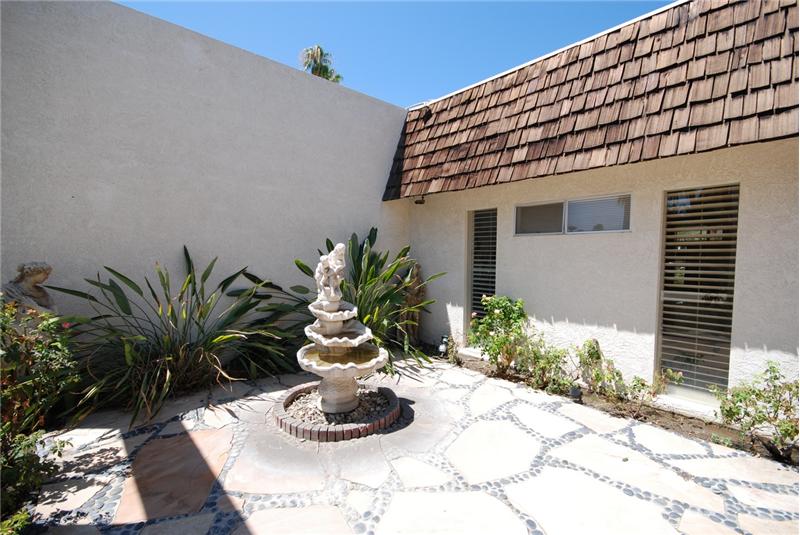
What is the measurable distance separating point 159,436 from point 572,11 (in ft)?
23.6

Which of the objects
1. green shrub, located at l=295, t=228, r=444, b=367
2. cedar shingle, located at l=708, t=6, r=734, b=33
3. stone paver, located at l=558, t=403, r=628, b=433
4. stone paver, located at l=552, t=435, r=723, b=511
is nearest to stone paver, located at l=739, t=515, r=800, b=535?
stone paver, located at l=552, t=435, r=723, b=511

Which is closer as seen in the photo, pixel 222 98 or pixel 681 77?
pixel 681 77

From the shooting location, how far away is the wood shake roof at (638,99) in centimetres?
325

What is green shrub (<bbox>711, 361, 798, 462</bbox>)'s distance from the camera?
310cm

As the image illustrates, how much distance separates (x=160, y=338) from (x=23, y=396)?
5.68 feet

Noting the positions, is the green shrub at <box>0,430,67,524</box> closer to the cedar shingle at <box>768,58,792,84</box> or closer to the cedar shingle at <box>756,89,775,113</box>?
the cedar shingle at <box>756,89,775,113</box>

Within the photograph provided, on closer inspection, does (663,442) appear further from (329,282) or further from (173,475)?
(173,475)

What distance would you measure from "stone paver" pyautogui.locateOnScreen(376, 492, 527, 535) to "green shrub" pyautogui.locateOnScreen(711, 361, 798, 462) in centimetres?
264

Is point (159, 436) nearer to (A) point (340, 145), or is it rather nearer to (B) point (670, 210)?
(A) point (340, 145)

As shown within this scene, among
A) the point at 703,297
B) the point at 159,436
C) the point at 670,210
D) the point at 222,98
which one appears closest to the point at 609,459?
the point at 703,297

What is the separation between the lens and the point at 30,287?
12.3ft

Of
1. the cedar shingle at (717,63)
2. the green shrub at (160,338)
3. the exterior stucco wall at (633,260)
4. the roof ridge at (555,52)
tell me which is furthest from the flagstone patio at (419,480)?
the roof ridge at (555,52)

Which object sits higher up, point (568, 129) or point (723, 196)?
point (568, 129)

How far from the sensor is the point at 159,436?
11.4 ft
